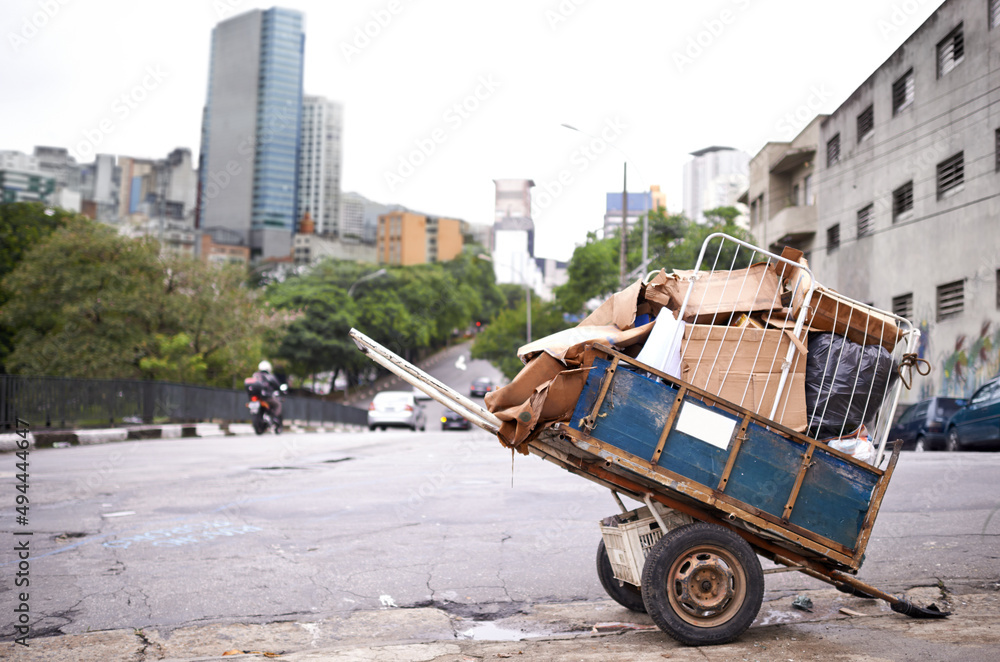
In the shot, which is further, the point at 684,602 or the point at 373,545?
the point at 373,545

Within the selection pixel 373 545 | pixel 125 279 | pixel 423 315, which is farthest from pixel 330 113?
pixel 373 545

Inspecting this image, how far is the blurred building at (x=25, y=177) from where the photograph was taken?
153250 millimetres

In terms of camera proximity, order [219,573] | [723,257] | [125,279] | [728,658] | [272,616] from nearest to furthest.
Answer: [728,658] → [272,616] → [219,573] → [723,257] → [125,279]

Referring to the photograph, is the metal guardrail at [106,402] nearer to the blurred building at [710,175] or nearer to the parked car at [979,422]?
the parked car at [979,422]

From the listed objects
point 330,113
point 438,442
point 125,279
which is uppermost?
point 330,113

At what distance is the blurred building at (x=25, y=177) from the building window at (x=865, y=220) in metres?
154

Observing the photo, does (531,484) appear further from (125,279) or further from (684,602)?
(125,279)

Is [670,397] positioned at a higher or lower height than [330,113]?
lower

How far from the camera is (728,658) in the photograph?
14.3ft

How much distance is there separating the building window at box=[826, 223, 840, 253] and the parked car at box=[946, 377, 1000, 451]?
1515 centimetres

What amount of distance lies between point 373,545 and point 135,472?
20.7ft

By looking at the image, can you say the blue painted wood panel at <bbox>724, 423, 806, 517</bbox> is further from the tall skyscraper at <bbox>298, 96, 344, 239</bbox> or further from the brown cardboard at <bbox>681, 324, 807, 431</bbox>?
the tall skyscraper at <bbox>298, 96, 344, 239</bbox>

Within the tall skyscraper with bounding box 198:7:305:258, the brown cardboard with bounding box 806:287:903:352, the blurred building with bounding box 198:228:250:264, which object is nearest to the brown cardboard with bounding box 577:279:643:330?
the brown cardboard with bounding box 806:287:903:352

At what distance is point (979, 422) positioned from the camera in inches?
613
